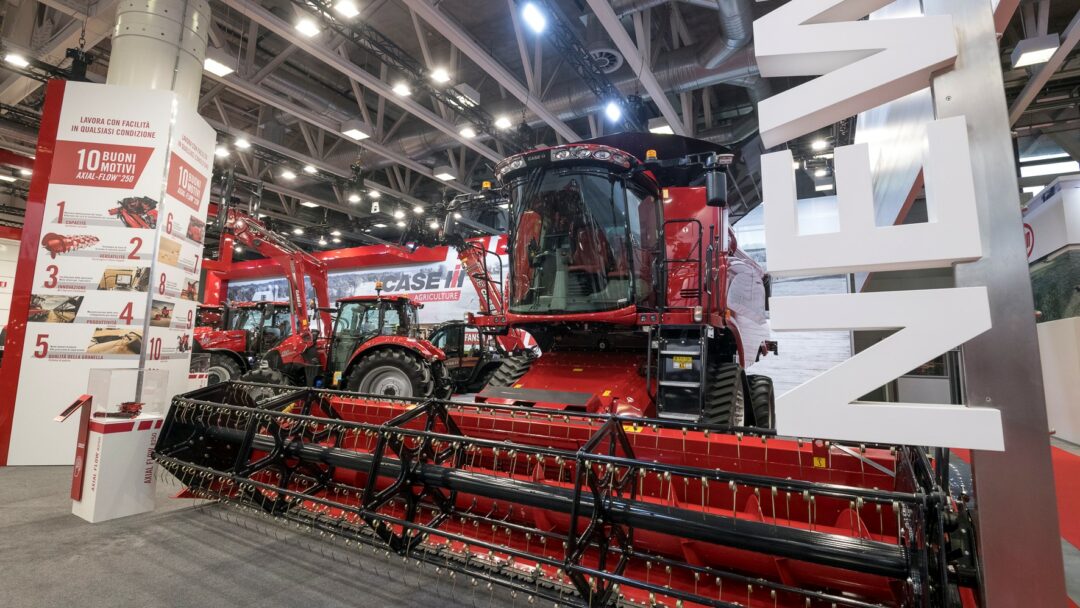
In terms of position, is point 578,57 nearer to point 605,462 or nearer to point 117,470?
point 605,462

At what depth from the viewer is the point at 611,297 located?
3580mm

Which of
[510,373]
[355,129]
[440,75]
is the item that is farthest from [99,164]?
[355,129]

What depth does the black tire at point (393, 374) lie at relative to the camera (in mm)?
5723

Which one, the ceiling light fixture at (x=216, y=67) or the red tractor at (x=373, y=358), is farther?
the ceiling light fixture at (x=216, y=67)

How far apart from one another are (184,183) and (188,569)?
3934 millimetres

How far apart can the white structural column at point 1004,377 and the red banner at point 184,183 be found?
5.74m

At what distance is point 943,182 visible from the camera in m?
0.99

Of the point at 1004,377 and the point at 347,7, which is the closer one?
the point at 1004,377

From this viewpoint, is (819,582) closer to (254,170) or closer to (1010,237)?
(1010,237)

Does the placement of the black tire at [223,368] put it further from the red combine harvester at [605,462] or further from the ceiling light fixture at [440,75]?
the ceiling light fixture at [440,75]

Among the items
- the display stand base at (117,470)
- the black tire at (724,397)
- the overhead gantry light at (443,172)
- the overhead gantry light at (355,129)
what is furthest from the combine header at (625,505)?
the overhead gantry light at (443,172)

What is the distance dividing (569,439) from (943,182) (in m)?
2.07

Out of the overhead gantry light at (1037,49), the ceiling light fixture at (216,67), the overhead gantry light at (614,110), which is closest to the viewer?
the overhead gantry light at (1037,49)

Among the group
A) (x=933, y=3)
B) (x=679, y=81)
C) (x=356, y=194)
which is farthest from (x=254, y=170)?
(x=933, y=3)
